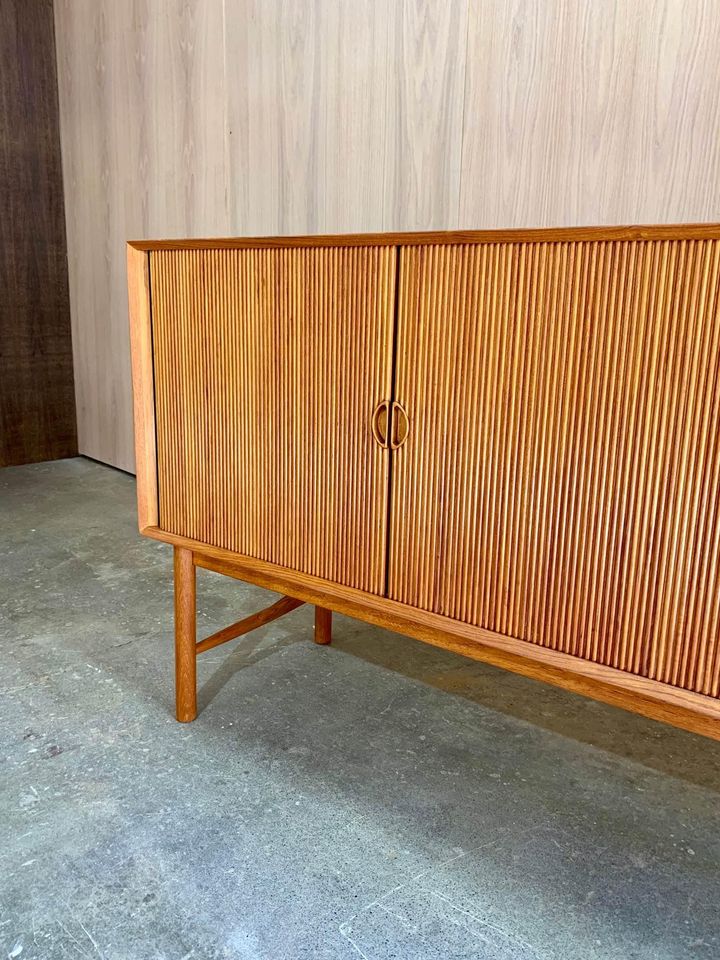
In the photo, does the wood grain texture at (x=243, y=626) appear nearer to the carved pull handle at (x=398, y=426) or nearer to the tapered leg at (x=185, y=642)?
the tapered leg at (x=185, y=642)

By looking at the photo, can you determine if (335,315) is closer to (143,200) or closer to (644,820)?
(644,820)

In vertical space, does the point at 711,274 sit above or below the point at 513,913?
above

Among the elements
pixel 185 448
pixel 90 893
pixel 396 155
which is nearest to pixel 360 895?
pixel 90 893

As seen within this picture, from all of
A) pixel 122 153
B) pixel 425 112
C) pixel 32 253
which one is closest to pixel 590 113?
pixel 425 112

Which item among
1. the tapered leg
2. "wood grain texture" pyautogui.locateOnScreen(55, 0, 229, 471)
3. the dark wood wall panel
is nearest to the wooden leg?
the tapered leg

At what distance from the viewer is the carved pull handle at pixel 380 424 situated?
1.40 meters

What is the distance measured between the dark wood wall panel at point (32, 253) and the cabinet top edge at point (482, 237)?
3.32 metres

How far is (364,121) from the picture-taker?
283 centimetres

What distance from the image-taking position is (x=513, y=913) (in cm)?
135

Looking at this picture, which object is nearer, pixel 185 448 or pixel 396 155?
pixel 185 448

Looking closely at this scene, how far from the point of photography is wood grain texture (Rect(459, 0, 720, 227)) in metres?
1.98

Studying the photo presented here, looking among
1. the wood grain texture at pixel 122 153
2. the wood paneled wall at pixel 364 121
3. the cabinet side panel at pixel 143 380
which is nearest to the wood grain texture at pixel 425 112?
the wood paneled wall at pixel 364 121

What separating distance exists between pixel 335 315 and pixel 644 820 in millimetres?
1161

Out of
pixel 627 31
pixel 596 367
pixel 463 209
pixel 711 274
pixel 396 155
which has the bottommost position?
pixel 596 367
